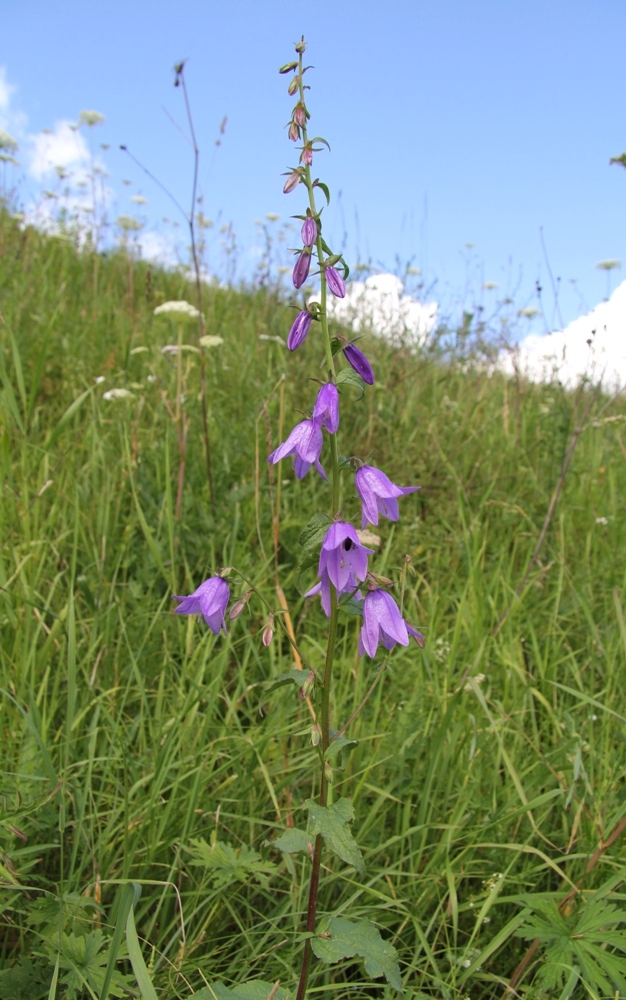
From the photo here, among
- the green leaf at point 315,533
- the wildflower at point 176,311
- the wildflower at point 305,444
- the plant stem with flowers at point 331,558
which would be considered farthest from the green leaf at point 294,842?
the wildflower at point 176,311

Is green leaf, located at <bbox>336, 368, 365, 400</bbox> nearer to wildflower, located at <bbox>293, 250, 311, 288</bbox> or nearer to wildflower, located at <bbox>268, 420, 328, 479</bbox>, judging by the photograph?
wildflower, located at <bbox>268, 420, 328, 479</bbox>

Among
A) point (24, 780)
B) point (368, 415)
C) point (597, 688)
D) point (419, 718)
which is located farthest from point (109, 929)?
point (368, 415)

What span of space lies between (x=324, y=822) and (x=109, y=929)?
76cm

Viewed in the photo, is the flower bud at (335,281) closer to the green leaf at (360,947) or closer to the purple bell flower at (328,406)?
the purple bell flower at (328,406)

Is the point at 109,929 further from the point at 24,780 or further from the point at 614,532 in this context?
the point at 614,532

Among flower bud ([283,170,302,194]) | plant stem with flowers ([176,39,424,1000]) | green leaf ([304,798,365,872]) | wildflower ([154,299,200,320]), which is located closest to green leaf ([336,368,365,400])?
plant stem with flowers ([176,39,424,1000])

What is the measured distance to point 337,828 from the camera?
1287 millimetres

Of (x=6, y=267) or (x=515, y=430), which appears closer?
(x=515, y=430)

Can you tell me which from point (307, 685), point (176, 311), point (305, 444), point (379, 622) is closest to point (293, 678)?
point (307, 685)

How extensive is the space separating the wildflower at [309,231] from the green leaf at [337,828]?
1094 millimetres

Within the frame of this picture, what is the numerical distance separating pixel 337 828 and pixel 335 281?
1063 millimetres

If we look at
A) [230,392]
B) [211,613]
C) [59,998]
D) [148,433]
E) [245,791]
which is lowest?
[59,998]

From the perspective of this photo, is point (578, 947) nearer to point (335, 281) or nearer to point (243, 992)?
point (243, 992)

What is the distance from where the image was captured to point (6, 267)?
552 centimetres
